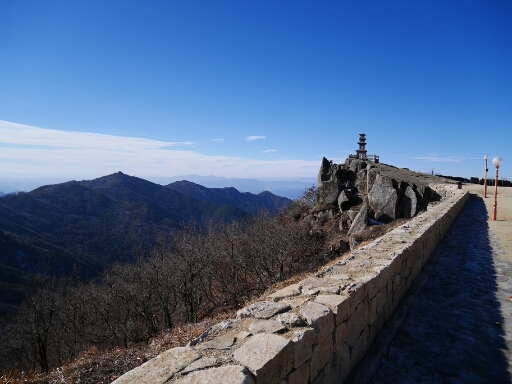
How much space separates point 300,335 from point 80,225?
86.5m

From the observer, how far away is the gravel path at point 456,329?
310cm

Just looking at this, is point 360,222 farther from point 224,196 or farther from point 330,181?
point 224,196

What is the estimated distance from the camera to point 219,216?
10069cm

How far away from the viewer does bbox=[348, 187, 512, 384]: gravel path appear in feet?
10.2

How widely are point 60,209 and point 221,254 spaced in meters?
83.3

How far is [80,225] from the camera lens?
251ft

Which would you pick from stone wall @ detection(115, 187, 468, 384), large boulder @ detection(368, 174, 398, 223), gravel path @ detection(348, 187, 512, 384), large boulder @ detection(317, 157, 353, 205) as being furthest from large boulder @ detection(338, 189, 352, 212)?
stone wall @ detection(115, 187, 468, 384)

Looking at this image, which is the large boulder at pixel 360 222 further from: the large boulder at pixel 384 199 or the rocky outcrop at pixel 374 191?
the large boulder at pixel 384 199

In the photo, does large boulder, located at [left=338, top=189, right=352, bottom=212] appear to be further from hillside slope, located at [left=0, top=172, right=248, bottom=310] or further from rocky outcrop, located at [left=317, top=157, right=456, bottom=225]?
hillside slope, located at [left=0, top=172, right=248, bottom=310]

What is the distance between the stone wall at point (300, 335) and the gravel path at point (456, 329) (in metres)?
0.32

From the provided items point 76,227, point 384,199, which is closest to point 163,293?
point 384,199

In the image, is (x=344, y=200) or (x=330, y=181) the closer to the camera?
(x=344, y=200)

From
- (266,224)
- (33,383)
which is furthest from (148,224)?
(33,383)

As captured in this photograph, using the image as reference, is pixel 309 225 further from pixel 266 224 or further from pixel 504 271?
pixel 504 271
